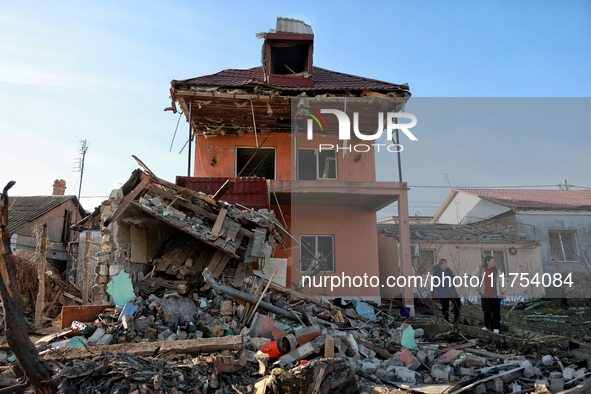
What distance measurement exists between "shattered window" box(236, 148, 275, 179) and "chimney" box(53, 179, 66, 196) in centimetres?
1913

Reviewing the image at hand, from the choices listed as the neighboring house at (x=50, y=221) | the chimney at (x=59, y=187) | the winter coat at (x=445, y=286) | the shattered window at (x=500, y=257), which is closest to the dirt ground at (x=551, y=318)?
the winter coat at (x=445, y=286)

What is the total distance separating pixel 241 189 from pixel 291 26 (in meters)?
5.74

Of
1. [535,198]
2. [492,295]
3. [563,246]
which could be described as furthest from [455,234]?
[492,295]

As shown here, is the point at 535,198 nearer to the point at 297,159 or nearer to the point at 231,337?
the point at 297,159

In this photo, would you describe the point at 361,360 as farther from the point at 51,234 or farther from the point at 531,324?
the point at 51,234

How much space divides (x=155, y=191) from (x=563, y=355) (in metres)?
8.50

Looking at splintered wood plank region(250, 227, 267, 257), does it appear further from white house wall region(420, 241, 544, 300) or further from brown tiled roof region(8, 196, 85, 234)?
brown tiled roof region(8, 196, 85, 234)

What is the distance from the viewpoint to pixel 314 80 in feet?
46.2

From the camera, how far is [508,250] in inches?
835

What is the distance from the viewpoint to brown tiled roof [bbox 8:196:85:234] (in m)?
22.5

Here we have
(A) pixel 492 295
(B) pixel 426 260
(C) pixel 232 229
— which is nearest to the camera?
(A) pixel 492 295

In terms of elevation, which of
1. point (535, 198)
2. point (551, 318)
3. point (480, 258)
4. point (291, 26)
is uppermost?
point (291, 26)

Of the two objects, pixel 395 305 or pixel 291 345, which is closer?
pixel 291 345

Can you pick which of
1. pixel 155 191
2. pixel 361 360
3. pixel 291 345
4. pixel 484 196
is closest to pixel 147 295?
pixel 155 191
